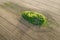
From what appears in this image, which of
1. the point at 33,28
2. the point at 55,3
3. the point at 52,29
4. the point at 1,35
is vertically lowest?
the point at 1,35

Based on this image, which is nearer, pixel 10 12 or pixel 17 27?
pixel 17 27

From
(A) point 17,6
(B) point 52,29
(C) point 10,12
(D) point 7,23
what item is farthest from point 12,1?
(B) point 52,29

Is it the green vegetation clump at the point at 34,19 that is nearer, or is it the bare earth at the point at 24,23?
the bare earth at the point at 24,23

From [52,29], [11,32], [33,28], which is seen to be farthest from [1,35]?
[52,29]

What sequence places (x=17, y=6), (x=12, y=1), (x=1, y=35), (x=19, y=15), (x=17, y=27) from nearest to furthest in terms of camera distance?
1. (x=1, y=35)
2. (x=17, y=27)
3. (x=19, y=15)
4. (x=17, y=6)
5. (x=12, y=1)

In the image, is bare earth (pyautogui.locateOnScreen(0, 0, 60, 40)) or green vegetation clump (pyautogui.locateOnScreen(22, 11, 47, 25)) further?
green vegetation clump (pyautogui.locateOnScreen(22, 11, 47, 25))

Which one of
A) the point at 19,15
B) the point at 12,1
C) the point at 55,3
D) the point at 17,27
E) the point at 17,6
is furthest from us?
the point at 55,3

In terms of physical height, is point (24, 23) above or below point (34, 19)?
below

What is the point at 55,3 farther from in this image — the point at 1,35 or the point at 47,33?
the point at 1,35

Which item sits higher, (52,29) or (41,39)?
(52,29)

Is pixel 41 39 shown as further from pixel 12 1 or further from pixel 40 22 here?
pixel 12 1
